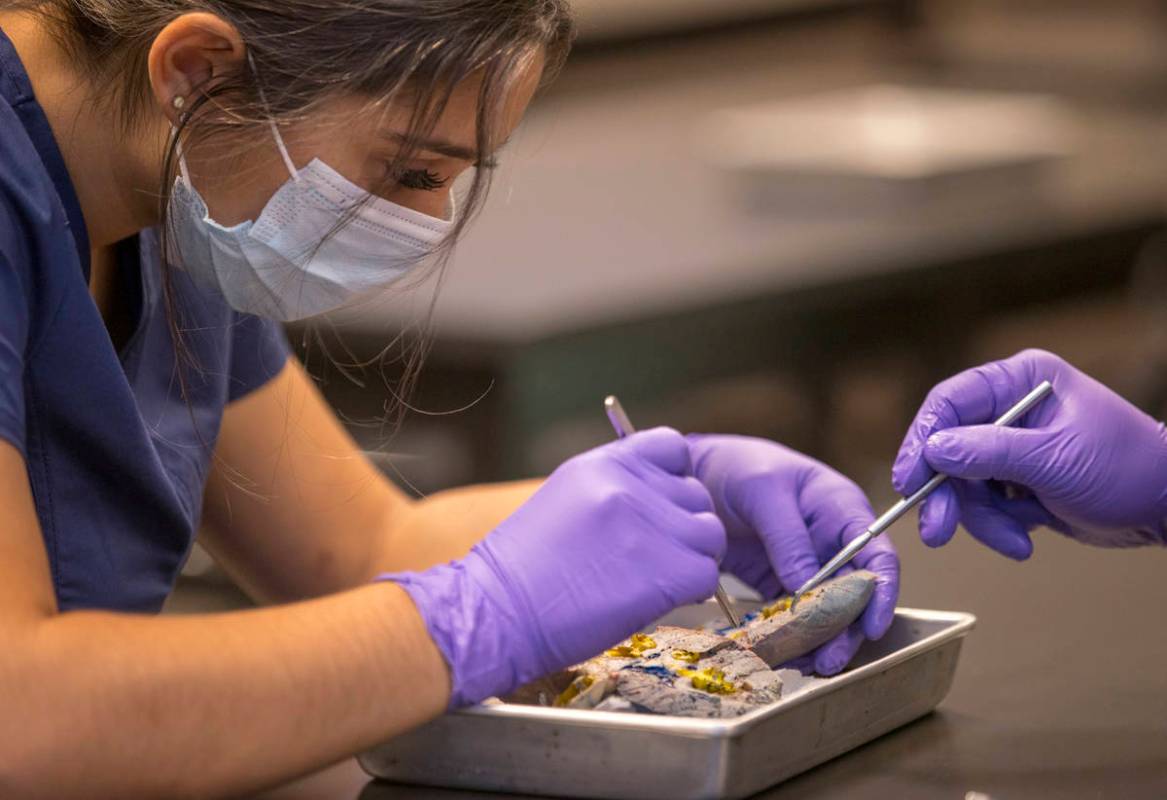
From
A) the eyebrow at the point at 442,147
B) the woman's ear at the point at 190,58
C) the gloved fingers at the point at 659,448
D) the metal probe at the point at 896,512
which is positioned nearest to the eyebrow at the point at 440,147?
Result: the eyebrow at the point at 442,147

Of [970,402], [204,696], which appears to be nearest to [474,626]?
[204,696]

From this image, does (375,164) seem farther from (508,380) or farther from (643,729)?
(508,380)

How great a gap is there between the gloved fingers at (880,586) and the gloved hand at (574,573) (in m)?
0.16

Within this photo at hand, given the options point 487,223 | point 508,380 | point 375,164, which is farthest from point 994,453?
point 487,223

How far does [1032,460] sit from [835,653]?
261mm

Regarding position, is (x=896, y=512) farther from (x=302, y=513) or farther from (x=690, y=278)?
(x=690, y=278)

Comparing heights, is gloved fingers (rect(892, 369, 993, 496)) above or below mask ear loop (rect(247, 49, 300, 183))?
below

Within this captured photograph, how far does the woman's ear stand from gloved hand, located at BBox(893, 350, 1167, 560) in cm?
66

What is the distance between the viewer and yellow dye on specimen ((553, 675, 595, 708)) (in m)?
1.13

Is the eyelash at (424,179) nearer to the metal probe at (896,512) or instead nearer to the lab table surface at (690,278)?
the metal probe at (896,512)

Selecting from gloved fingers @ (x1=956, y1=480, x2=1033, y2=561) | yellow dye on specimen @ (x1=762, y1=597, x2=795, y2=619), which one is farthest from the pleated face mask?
gloved fingers @ (x1=956, y1=480, x2=1033, y2=561)

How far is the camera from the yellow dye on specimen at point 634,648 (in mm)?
1235

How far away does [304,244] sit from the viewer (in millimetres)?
1312

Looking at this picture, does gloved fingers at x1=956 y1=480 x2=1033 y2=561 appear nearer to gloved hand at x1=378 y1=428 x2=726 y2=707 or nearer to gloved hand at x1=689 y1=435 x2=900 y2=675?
gloved hand at x1=689 y1=435 x2=900 y2=675
